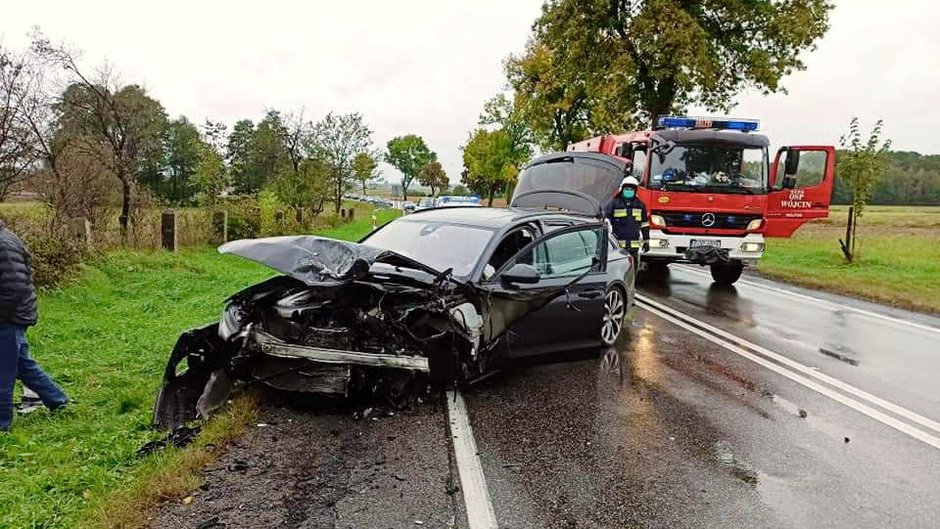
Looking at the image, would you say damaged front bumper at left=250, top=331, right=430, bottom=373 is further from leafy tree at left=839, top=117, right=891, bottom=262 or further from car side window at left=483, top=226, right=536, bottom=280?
leafy tree at left=839, top=117, right=891, bottom=262

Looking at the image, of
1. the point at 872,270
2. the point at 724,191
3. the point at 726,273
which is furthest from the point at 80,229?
the point at 872,270

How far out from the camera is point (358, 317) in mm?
4734

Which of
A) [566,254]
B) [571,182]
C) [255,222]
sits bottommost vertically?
[255,222]

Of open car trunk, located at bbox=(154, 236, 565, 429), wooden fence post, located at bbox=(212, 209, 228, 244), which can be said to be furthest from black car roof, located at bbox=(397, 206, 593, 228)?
wooden fence post, located at bbox=(212, 209, 228, 244)

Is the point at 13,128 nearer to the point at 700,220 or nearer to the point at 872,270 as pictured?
the point at 700,220

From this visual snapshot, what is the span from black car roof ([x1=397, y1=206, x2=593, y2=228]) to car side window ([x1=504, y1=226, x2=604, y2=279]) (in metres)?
0.32

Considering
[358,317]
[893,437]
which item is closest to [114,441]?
[358,317]

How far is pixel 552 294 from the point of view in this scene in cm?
583

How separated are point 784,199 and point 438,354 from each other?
373 inches

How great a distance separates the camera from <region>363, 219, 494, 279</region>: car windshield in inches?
220

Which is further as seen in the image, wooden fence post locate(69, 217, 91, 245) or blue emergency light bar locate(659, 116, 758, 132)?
blue emergency light bar locate(659, 116, 758, 132)

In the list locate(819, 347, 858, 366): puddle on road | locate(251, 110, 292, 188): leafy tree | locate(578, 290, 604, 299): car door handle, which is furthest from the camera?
locate(251, 110, 292, 188): leafy tree

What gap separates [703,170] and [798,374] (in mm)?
6241

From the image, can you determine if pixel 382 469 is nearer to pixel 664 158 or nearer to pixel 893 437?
pixel 893 437
